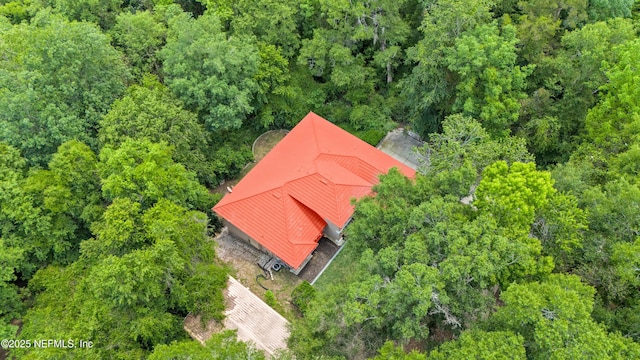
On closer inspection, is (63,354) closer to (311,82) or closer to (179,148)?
(179,148)

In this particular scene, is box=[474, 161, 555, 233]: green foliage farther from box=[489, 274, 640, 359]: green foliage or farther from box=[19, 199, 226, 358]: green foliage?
box=[19, 199, 226, 358]: green foliage

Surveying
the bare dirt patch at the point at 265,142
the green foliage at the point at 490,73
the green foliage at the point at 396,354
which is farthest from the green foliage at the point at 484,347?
the bare dirt patch at the point at 265,142

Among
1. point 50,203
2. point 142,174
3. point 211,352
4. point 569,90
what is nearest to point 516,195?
point 569,90

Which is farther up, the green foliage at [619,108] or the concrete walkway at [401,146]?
the green foliage at [619,108]

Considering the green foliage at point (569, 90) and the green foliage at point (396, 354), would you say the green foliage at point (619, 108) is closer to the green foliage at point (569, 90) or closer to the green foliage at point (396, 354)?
the green foliage at point (569, 90)

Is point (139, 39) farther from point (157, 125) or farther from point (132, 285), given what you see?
point (132, 285)

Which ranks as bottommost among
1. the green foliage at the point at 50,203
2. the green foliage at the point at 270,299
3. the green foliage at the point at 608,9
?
the green foliage at the point at 50,203
